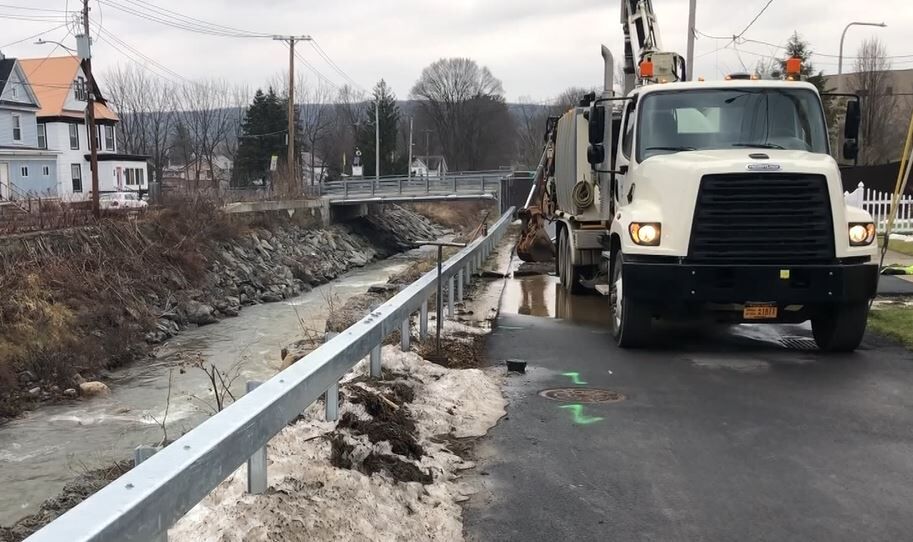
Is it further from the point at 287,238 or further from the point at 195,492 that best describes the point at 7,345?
the point at 287,238

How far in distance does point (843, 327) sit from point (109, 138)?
57.1m

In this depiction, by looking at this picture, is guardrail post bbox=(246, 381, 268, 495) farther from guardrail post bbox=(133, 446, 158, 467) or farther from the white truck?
the white truck

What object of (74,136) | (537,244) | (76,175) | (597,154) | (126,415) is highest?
(74,136)

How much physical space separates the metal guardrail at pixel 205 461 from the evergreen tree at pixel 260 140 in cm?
7688

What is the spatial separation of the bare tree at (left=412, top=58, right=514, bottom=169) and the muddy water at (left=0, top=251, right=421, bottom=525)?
92.5 meters

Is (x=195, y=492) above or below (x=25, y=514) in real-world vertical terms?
above

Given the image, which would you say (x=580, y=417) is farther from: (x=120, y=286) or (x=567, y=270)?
(x=120, y=286)

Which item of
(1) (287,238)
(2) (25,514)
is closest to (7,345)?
(2) (25,514)

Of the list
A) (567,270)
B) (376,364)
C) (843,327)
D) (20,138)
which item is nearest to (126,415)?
(567,270)

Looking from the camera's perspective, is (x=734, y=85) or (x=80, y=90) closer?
(x=734, y=85)

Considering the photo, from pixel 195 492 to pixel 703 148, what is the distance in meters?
6.97

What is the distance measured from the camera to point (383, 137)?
97.1 metres

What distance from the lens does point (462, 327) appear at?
395 inches

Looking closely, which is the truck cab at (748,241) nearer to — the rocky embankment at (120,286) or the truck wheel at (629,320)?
the truck wheel at (629,320)
